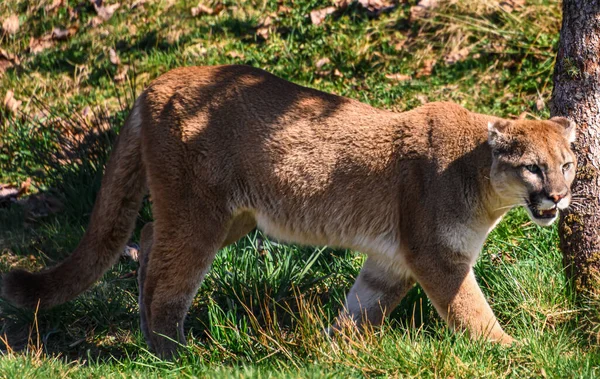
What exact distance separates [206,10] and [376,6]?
6.17 ft

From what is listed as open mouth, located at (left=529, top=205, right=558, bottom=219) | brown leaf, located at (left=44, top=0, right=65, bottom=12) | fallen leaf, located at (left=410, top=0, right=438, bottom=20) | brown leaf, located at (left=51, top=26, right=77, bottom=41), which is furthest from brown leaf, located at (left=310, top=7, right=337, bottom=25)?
open mouth, located at (left=529, top=205, right=558, bottom=219)

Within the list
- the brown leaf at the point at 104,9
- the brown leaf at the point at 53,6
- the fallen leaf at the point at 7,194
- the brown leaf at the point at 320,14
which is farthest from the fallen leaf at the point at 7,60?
the brown leaf at the point at 320,14

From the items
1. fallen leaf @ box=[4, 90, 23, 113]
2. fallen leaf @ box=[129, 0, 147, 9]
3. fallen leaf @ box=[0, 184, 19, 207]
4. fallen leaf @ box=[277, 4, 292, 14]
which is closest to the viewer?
fallen leaf @ box=[0, 184, 19, 207]

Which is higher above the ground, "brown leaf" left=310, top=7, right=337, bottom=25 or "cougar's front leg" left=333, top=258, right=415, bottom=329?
"brown leaf" left=310, top=7, right=337, bottom=25

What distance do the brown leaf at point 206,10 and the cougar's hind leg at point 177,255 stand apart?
4.50 m

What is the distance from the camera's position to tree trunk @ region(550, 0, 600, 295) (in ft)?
16.6

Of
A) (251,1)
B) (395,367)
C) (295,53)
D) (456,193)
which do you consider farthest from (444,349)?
(251,1)

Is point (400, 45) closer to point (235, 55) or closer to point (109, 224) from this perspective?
point (235, 55)

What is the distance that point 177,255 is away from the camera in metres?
5.21

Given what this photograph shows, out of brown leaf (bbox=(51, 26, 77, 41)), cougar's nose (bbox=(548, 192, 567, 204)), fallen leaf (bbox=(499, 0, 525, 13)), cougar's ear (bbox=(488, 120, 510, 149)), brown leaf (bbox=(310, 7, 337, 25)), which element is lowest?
brown leaf (bbox=(51, 26, 77, 41))

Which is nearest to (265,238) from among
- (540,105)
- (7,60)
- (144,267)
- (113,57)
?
(144,267)

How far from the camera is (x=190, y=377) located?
4.48m

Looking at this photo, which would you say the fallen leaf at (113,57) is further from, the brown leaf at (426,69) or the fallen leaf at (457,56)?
the fallen leaf at (457,56)

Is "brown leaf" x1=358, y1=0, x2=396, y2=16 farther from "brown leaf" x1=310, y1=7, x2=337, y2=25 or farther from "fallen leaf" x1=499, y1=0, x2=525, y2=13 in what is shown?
"fallen leaf" x1=499, y1=0, x2=525, y2=13
